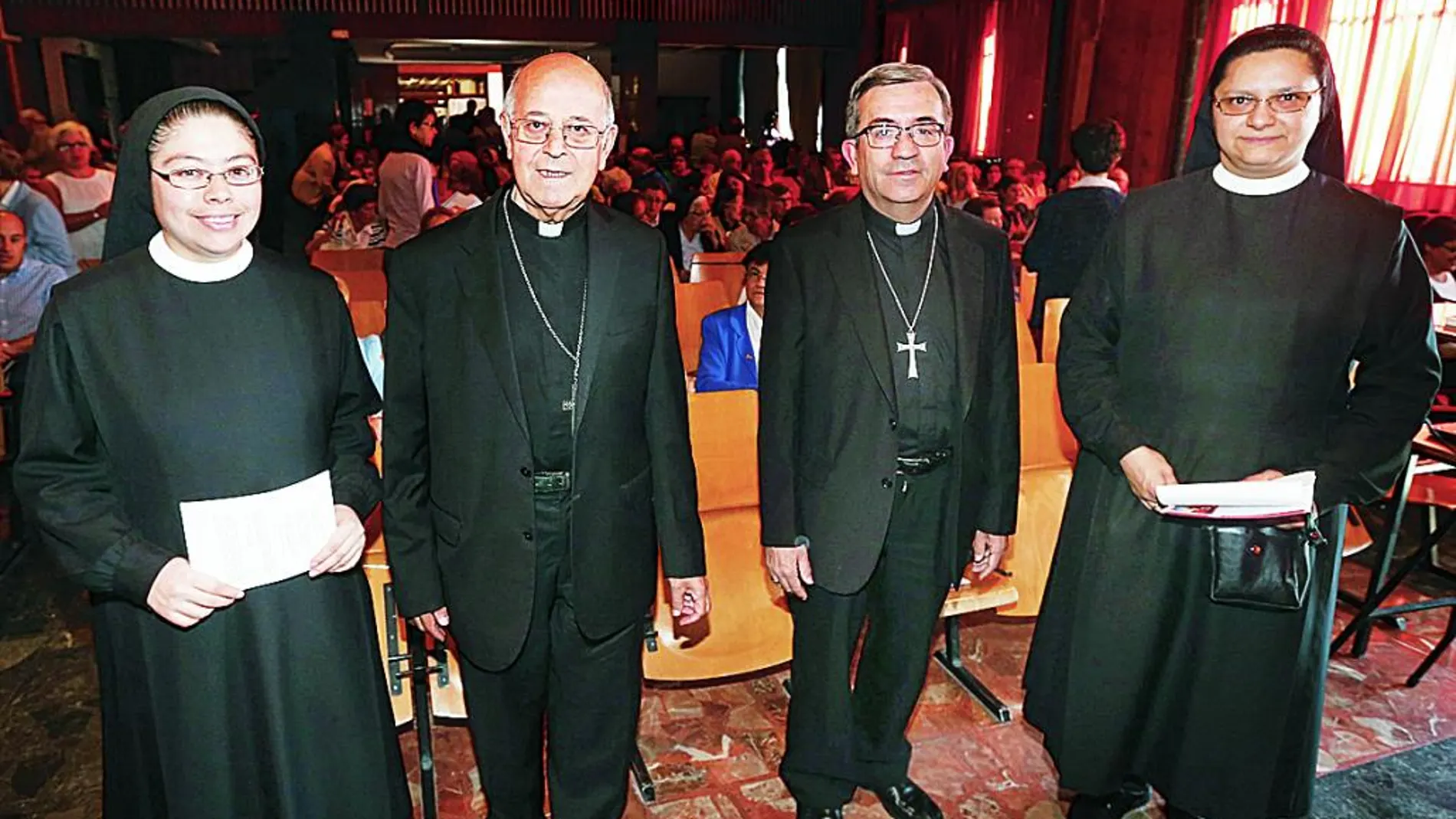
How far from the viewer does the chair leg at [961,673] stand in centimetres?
342

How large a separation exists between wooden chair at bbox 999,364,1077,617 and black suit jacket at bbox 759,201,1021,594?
49.7 inches

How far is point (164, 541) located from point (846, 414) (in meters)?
1.45

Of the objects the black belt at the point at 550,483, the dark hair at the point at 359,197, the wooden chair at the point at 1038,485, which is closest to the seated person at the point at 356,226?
the dark hair at the point at 359,197

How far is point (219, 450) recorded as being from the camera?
185 centimetres

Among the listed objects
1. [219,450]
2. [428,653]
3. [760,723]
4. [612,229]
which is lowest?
[760,723]

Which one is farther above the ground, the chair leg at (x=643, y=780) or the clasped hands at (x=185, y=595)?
the clasped hands at (x=185, y=595)

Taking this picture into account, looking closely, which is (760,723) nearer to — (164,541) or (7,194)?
(164,541)

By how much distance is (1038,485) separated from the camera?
12.6 feet

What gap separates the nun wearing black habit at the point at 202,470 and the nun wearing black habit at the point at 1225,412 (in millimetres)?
1718

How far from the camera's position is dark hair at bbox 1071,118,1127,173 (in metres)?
5.31

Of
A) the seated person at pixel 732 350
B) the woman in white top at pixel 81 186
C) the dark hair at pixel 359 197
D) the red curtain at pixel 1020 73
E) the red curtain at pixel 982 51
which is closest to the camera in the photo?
the seated person at pixel 732 350

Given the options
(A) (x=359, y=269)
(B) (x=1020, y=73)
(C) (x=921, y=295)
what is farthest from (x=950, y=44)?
(C) (x=921, y=295)

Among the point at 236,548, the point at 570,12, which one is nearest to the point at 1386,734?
the point at 236,548

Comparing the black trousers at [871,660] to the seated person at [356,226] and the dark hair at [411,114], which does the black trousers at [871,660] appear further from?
the dark hair at [411,114]
